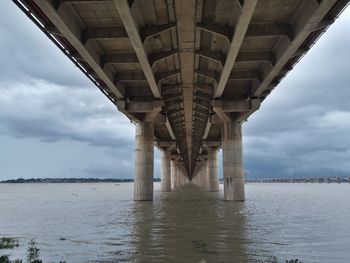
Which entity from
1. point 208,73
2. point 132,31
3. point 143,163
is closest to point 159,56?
point 132,31

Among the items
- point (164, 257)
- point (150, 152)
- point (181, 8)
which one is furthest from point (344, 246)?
point (150, 152)

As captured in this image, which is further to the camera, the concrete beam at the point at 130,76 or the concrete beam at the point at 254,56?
the concrete beam at the point at 130,76

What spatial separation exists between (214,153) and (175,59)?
4659cm

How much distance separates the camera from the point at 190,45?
59.8 ft

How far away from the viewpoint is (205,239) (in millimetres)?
13031

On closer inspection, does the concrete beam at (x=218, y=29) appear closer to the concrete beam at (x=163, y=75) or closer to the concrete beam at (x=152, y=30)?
the concrete beam at (x=152, y=30)

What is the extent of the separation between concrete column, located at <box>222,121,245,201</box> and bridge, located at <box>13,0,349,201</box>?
9 centimetres

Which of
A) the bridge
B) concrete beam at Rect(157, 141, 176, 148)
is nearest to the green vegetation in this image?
the bridge

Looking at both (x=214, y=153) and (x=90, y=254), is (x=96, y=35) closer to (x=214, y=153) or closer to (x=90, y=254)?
(x=90, y=254)

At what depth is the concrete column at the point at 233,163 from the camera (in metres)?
32.6

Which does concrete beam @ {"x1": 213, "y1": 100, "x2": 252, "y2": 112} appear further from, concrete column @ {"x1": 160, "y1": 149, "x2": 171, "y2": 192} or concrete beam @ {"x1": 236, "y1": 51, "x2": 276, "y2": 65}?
concrete column @ {"x1": 160, "y1": 149, "x2": 171, "y2": 192}

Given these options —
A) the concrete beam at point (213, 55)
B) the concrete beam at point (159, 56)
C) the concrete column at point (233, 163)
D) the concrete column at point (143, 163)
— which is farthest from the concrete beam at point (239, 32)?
the concrete column at point (143, 163)

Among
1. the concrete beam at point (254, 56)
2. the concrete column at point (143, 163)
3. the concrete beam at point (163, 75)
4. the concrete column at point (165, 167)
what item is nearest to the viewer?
the concrete beam at point (254, 56)

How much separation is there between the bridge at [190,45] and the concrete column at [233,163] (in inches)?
3.6
